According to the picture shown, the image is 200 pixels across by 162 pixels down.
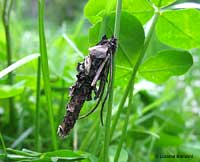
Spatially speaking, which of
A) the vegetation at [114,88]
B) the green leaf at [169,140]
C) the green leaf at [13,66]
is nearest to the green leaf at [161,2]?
the vegetation at [114,88]

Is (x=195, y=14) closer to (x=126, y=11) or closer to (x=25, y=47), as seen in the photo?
(x=126, y=11)

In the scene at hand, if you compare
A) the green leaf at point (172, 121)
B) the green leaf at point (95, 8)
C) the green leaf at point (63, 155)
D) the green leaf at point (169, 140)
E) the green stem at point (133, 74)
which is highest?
the green leaf at point (95, 8)

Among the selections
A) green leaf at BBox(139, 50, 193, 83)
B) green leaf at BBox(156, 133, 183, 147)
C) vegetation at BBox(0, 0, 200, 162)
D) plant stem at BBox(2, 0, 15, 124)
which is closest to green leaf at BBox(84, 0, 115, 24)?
vegetation at BBox(0, 0, 200, 162)

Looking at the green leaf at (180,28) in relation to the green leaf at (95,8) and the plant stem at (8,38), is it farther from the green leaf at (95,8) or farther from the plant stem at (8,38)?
the plant stem at (8,38)

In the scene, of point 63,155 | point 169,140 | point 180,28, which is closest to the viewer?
point 63,155

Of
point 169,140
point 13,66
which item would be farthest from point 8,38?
point 169,140

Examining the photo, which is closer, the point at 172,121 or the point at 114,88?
the point at 114,88

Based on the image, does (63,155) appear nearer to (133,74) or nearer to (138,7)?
(133,74)

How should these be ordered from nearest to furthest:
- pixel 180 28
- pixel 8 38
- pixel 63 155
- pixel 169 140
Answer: pixel 63 155
pixel 180 28
pixel 8 38
pixel 169 140
